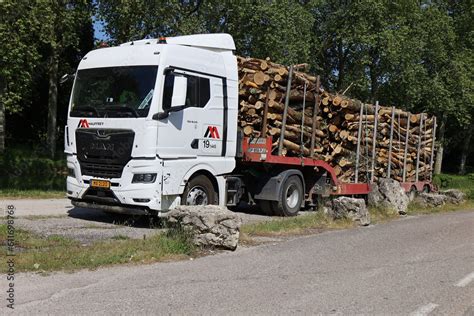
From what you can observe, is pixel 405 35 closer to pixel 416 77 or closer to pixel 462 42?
pixel 416 77

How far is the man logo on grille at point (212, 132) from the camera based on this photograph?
424 inches

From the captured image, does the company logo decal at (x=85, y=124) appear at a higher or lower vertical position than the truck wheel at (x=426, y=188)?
higher

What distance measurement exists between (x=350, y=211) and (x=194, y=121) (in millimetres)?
4056

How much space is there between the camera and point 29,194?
50.8 feet

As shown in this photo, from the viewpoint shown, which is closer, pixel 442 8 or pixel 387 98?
pixel 387 98

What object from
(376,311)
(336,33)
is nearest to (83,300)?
(376,311)

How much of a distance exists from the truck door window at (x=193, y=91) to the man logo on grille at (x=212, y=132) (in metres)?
0.50

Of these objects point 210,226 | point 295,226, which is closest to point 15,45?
point 295,226

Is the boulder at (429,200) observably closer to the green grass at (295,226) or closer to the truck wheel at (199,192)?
the green grass at (295,226)

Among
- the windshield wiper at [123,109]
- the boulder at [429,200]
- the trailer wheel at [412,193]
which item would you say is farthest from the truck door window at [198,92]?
the trailer wheel at [412,193]

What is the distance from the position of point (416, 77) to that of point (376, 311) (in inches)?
1169

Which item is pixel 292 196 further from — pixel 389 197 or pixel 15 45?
pixel 15 45

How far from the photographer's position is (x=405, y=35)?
31.1 meters

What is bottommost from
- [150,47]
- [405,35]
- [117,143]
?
[117,143]
